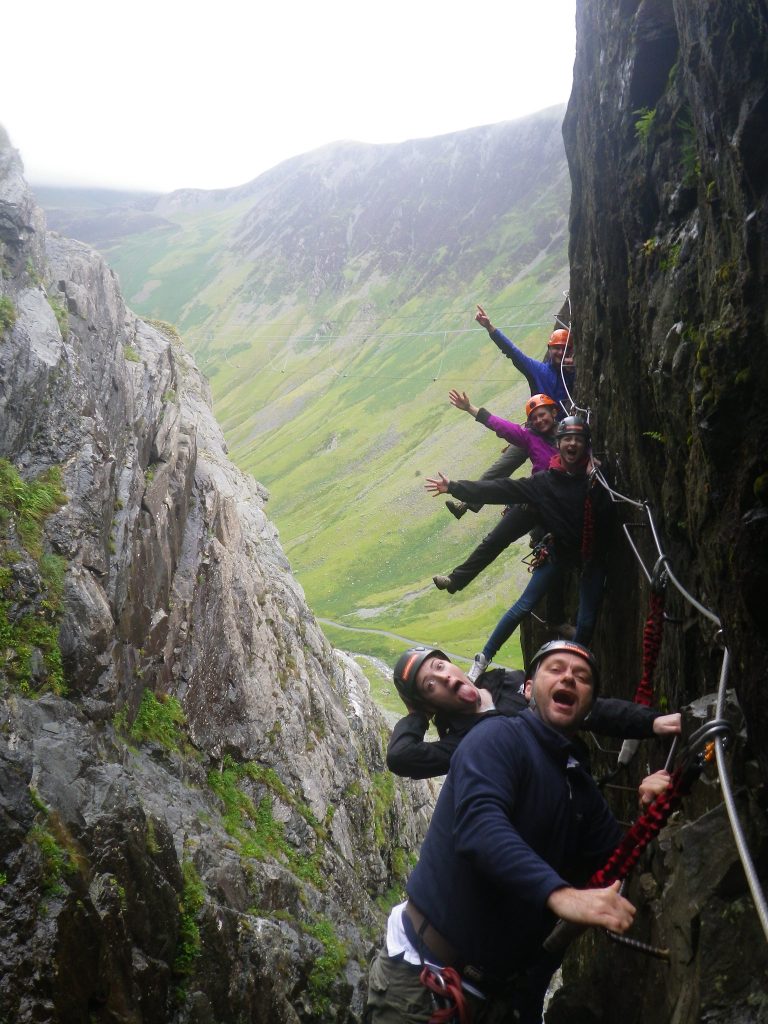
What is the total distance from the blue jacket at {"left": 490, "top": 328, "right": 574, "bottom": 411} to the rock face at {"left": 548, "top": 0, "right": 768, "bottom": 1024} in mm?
3205

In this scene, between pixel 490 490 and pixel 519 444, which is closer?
pixel 490 490

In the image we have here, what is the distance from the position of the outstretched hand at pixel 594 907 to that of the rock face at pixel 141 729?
701 centimetres

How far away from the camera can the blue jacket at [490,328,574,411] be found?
14375mm

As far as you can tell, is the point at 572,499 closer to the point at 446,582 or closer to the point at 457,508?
the point at 446,582

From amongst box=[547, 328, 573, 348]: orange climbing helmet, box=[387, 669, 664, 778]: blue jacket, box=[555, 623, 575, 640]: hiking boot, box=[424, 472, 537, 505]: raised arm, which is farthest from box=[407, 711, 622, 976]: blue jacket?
box=[547, 328, 573, 348]: orange climbing helmet

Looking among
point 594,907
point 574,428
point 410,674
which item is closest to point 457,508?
point 574,428

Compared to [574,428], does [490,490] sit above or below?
below

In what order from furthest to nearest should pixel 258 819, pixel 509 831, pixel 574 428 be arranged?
pixel 258 819 < pixel 574 428 < pixel 509 831

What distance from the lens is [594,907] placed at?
3543 millimetres

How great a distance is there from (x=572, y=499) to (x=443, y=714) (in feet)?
15.7

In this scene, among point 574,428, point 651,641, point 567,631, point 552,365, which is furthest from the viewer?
point 552,365

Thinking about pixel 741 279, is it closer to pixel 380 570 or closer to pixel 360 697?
pixel 360 697

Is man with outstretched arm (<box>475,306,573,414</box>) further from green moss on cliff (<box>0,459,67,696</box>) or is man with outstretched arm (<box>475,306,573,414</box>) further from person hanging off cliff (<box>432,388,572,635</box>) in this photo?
green moss on cliff (<box>0,459,67,696</box>)

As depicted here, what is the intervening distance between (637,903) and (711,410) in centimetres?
438
